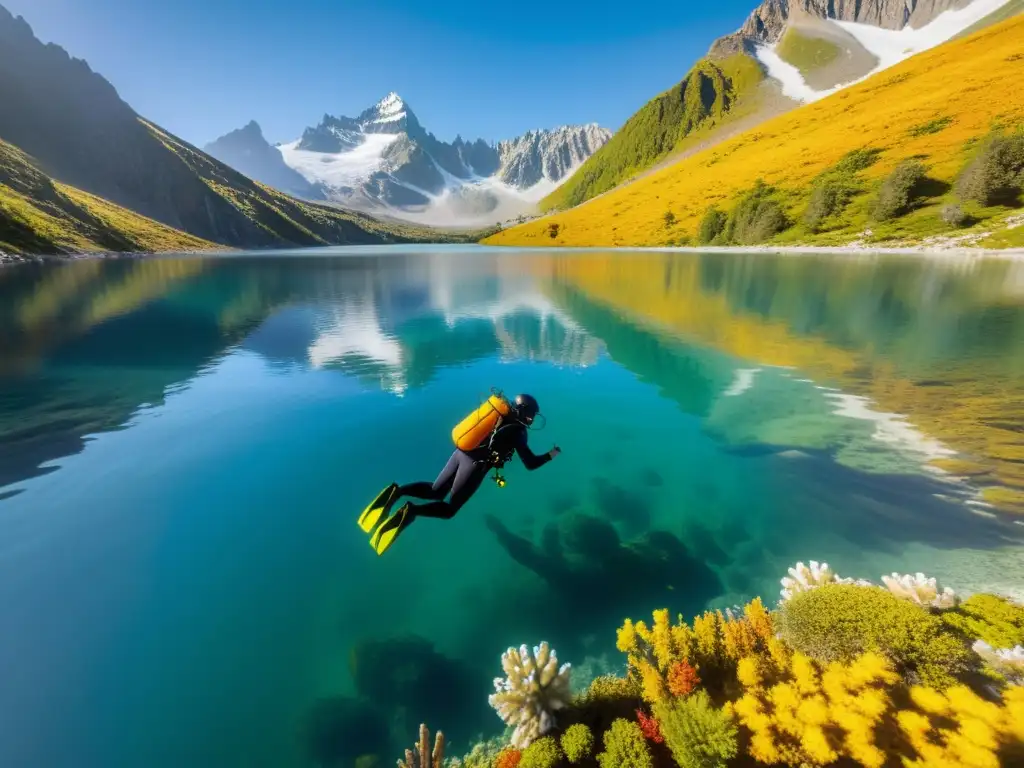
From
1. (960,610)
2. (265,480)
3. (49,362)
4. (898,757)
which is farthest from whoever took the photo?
(49,362)

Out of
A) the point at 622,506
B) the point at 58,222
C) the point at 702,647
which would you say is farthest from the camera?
the point at 58,222

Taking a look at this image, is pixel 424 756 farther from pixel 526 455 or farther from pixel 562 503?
pixel 562 503

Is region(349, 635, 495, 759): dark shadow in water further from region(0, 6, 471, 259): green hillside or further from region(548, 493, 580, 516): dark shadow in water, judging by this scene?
region(0, 6, 471, 259): green hillside

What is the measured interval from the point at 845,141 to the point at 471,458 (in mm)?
164884

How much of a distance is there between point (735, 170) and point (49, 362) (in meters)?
178

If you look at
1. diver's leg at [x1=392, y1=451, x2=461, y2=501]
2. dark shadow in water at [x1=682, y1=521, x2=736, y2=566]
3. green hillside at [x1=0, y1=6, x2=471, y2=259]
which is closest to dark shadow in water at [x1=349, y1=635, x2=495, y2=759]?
diver's leg at [x1=392, y1=451, x2=461, y2=501]

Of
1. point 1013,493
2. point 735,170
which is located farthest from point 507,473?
point 735,170

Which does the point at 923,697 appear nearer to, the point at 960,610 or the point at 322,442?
the point at 960,610

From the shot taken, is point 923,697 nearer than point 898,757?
No

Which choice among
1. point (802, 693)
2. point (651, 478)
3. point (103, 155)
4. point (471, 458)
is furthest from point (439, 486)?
point (103, 155)

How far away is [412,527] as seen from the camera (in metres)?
10.4

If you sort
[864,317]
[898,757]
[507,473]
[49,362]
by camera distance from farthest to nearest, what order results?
[864,317] → [49,362] → [507,473] → [898,757]

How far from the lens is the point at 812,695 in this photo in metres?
5.01

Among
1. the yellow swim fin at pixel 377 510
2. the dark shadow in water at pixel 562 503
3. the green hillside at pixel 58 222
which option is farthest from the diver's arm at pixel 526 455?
the green hillside at pixel 58 222
